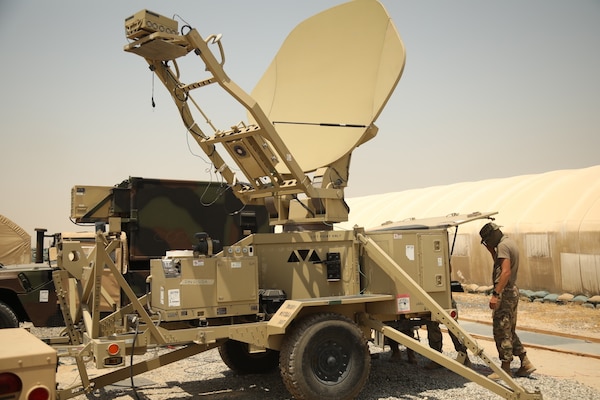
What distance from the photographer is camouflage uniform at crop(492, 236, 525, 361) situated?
27.0ft

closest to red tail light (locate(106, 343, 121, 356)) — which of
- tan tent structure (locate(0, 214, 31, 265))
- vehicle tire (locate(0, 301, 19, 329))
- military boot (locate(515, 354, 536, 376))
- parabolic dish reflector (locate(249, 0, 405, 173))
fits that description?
parabolic dish reflector (locate(249, 0, 405, 173))

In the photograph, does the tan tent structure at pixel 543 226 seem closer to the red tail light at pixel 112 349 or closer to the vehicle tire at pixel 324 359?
the vehicle tire at pixel 324 359

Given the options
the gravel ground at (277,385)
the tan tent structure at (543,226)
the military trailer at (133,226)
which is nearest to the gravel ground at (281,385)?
the gravel ground at (277,385)

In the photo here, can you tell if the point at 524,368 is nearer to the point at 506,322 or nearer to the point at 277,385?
the point at 506,322

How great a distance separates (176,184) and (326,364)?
229 inches

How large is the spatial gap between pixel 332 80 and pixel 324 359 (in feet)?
12.3

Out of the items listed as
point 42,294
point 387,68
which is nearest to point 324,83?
point 387,68

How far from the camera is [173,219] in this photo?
37.8ft

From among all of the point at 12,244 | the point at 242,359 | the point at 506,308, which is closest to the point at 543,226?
the point at 506,308

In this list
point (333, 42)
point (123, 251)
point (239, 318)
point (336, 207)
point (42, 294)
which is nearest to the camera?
point (239, 318)

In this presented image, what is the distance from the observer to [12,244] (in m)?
24.0

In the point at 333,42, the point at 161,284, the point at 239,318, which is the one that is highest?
the point at 333,42

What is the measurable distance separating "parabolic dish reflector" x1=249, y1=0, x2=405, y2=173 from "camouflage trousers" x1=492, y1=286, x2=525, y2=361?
304 centimetres

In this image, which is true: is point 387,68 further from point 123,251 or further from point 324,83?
point 123,251
